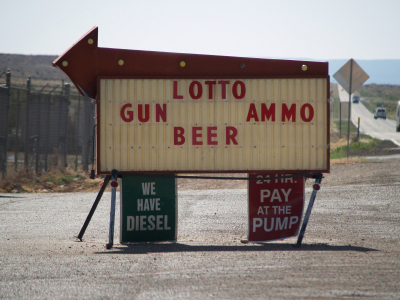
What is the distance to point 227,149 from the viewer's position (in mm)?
8039

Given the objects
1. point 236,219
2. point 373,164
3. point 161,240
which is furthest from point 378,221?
point 373,164

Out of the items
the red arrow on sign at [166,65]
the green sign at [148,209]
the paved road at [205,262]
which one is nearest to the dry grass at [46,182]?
the paved road at [205,262]

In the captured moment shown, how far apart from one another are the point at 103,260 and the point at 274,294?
274 centimetres

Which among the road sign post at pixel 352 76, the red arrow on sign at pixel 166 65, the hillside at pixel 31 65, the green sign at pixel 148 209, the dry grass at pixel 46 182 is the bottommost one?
the dry grass at pixel 46 182

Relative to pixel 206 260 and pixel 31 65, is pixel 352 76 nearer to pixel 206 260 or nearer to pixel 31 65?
pixel 206 260

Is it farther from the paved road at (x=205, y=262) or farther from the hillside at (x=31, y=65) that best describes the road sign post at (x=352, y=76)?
the hillside at (x=31, y=65)

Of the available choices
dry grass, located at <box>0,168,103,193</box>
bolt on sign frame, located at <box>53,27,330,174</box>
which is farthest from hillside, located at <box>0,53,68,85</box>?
bolt on sign frame, located at <box>53,27,330,174</box>

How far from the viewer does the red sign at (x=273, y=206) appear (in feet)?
27.5

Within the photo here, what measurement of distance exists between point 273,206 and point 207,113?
78.2 inches

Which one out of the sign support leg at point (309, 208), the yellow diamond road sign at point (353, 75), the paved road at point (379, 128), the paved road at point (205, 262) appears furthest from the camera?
the paved road at point (379, 128)

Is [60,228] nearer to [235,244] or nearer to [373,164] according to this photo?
[235,244]

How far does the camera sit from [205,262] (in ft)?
21.5

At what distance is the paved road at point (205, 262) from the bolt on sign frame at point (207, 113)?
145 centimetres

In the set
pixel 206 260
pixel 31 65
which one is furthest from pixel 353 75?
pixel 31 65
